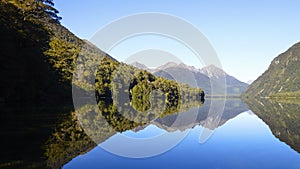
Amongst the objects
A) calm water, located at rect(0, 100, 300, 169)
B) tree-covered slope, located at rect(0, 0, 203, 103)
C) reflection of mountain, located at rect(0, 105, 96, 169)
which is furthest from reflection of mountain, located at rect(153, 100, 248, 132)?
tree-covered slope, located at rect(0, 0, 203, 103)

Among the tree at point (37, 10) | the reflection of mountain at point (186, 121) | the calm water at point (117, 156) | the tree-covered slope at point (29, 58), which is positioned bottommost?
the calm water at point (117, 156)

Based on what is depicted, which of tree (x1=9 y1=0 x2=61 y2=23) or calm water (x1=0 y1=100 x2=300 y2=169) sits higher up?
tree (x1=9 y1=0 x2=61 y2=23)

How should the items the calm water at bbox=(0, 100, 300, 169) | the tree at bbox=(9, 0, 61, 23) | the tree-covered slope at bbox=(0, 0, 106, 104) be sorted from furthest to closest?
the tree at bbox=(9, 0, 61, 23)
the tree-covered slope at bbox=(0, 0, 106, 104)
the calm water at bbox=(0, 100, 300, 169)

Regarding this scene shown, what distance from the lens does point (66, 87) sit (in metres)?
79.9

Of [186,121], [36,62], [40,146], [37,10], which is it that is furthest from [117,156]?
[37,10]

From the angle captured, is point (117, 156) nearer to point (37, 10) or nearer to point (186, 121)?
point (186, 121)

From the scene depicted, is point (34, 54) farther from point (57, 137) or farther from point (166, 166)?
point (166, 166)

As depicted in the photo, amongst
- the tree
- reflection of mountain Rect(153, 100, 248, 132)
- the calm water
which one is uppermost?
the tree

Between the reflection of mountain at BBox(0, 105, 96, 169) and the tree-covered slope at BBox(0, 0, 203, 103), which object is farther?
the tree-covered slope at BBox(0, 0, 203, 103)

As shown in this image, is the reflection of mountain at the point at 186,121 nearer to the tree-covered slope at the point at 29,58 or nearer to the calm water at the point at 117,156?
the calm water at the point at 117,156

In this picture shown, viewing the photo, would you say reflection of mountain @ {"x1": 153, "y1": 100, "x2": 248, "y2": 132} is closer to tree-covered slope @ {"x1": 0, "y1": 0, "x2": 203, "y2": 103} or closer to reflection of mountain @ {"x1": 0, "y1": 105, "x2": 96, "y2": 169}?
reflection of mountain @ {"x1": 0, "y1": 105, "x2": 96, "y2": 169}

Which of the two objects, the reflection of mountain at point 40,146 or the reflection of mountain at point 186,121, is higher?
the reflection of mountain at point 186,121

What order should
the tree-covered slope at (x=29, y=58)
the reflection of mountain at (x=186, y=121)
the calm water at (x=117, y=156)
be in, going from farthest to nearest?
the tree-covered slope at (x=29, y=58)
the reflection of mountain at (x=186, y=121)
the calm water at (x=117, y=156)

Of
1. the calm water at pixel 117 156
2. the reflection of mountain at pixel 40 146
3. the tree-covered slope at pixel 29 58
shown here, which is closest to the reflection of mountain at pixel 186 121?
the calm water at pixel 117 156
